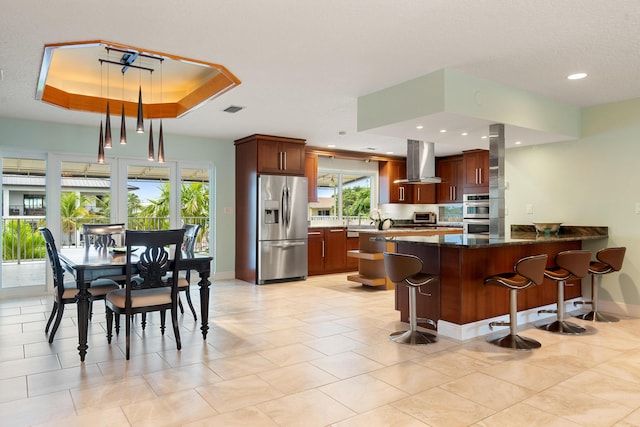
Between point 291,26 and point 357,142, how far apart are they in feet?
15.0

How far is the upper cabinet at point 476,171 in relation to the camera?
7805 millimetres

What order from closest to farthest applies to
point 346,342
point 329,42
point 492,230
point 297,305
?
point 329,42 < point 346,342 < point 492,230 < point 297,305

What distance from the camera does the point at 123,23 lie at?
2842 millimetres

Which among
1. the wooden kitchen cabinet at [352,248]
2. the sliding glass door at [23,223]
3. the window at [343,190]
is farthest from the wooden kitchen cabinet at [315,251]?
the sliding glass door at [23,223]

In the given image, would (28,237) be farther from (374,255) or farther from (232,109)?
(374,255)

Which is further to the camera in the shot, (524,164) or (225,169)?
(225,169)

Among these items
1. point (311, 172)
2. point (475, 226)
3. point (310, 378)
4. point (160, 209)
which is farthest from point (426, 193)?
point (310, 378)

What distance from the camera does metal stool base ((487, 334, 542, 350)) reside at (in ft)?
11.8

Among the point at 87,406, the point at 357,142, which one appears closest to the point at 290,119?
the point at 357,142

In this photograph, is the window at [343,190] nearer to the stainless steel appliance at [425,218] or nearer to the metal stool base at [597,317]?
the stainless steel appliance at [425,218]

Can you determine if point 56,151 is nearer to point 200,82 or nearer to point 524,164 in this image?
point 200,82

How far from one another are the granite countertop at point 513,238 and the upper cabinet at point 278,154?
2.56 metres

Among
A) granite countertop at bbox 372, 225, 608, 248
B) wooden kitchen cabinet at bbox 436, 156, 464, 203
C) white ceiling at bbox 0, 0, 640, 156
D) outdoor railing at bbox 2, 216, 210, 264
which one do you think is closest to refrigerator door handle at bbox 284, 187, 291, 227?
granite countertop at bbox 372, 225, 608, 248

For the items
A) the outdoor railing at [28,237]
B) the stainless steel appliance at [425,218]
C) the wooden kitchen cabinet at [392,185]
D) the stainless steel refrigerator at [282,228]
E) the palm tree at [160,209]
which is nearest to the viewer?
the outdoor railing at [28,237]
